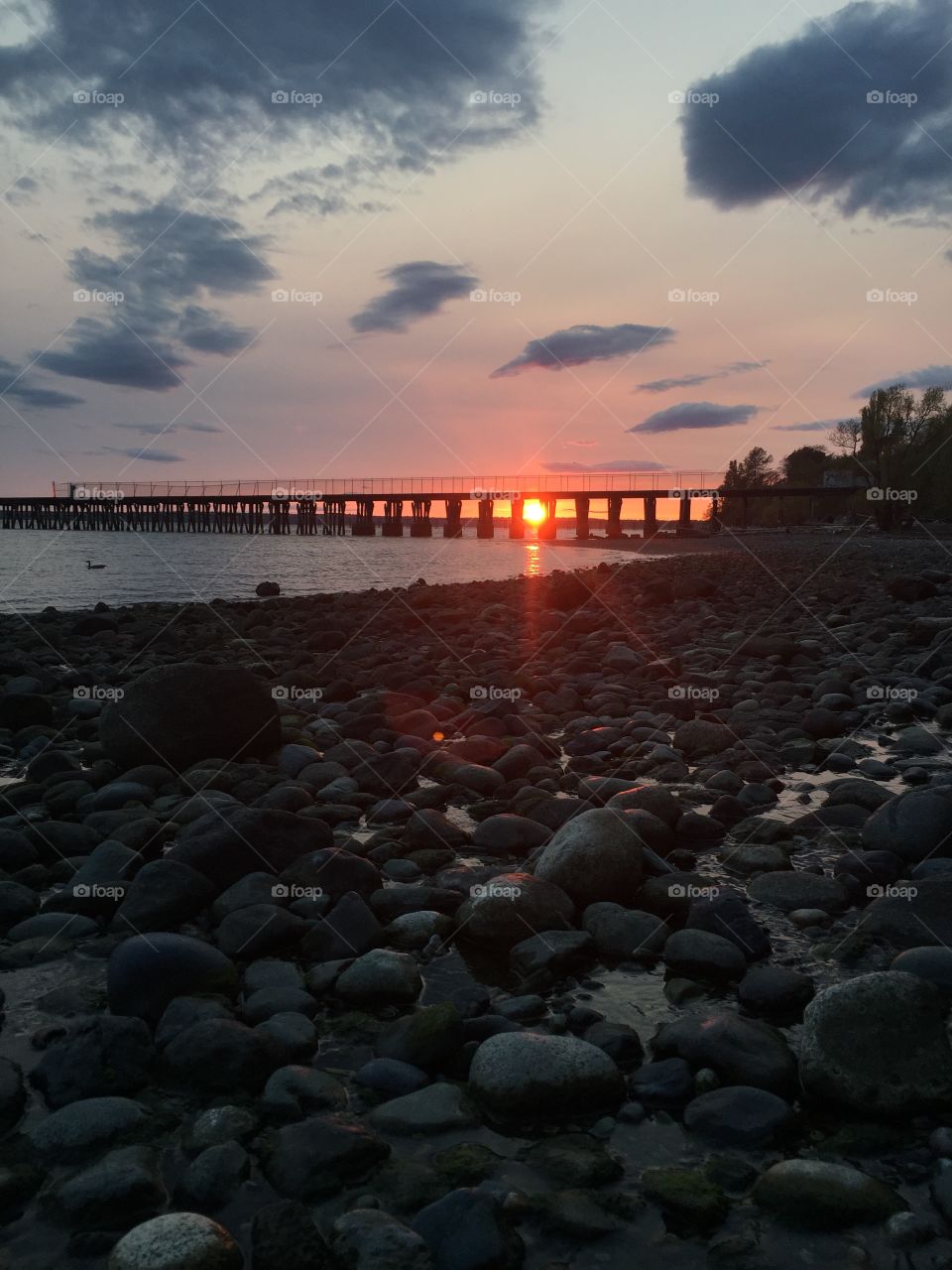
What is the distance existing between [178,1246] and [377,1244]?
521 millimetres

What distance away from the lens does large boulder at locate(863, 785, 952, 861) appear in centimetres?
533

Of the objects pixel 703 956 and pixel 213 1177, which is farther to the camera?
pixel 703 956

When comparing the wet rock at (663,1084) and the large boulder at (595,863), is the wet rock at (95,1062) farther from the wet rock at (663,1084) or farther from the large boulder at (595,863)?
the large boulder at (595,863)

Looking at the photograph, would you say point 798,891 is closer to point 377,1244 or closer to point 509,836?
point 509,836

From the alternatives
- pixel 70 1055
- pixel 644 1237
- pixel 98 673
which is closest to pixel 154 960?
pixel 70 1055

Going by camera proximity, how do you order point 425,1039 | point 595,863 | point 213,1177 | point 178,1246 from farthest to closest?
point 595,863 → point 425,1039 → point 213,1177 → point 178,1246

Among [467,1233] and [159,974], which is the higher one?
[159,974]

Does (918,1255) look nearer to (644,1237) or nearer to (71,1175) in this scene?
(644,1237)

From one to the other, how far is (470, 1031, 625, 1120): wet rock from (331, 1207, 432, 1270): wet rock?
0.67m

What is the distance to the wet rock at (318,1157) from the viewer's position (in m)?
2.82

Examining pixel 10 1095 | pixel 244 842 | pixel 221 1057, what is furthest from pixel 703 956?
pixel 10 1095

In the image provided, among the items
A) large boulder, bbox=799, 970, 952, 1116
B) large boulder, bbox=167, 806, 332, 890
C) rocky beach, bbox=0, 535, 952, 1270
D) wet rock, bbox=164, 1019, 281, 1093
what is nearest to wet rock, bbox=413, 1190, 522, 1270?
rocky beach, bbox=0, 535, 952, 1270

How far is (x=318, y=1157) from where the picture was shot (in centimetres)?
288

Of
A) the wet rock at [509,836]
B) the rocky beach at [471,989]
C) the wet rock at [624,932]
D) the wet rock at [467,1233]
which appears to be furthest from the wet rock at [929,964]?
the wet rock at [509,836]
